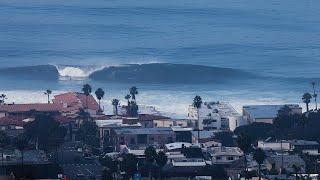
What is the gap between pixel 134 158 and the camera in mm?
44781

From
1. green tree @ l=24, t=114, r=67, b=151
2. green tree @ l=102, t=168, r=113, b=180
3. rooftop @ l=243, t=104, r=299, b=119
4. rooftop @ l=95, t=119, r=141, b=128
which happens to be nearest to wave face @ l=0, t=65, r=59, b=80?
rooftop @ l=243, t=104, r=299, b=119

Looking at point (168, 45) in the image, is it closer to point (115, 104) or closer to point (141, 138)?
point (115, 104)

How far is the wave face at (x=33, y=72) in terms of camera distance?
→ 230ft

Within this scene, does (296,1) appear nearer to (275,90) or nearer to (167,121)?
(275,90)

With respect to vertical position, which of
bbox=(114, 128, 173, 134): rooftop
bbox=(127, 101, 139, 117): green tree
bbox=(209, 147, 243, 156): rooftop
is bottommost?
bbox=(209, 147, 243, 156): rooftop

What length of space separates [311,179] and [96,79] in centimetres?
2761

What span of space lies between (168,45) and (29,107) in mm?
26767

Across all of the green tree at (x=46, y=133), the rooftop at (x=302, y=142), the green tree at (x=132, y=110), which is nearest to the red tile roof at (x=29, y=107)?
the green tree at (x=132, y=110)

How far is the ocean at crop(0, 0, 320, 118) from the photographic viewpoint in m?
66.8

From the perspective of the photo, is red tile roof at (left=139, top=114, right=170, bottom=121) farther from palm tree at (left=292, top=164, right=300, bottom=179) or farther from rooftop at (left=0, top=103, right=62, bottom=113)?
palm tree at (left=292, top=164, right=300, bottom=179)

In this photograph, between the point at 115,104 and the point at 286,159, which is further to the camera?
the point at 115,104

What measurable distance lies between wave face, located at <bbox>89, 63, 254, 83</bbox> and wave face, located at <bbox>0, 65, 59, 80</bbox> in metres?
1.72

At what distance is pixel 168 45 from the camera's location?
8294cm

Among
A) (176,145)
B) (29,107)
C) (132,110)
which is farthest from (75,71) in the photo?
(176,145)
